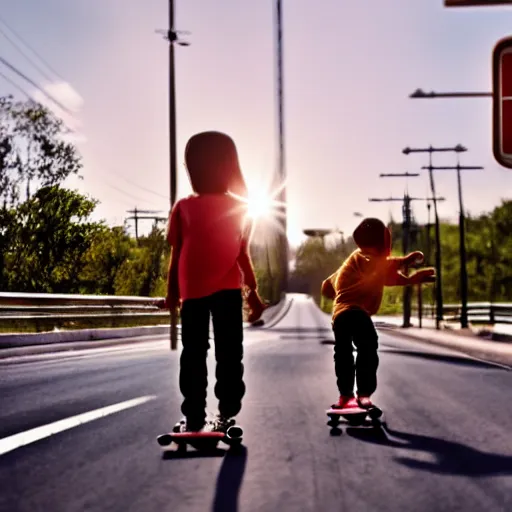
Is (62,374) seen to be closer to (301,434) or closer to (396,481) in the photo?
(301,434)

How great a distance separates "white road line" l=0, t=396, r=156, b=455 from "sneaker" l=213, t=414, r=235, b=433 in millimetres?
1006

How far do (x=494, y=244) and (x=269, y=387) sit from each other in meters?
88.5

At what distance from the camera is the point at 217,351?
479 centimetres

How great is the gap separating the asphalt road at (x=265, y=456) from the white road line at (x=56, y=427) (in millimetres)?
48

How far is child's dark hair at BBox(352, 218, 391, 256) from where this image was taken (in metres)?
5.87

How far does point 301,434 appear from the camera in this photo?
5.31m

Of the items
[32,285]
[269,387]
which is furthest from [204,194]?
[32,285]

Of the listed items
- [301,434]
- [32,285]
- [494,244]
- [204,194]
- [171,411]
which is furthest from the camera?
[494,244]

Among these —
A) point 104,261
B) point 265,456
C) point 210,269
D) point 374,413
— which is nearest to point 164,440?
point 265,456

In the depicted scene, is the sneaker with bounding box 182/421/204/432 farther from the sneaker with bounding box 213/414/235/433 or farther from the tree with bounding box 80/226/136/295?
the tree with bounding box 80/226/136/295

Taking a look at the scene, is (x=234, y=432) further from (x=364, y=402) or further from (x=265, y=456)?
(x=364, y=402)

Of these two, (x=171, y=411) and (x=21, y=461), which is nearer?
(x=21, y=461)

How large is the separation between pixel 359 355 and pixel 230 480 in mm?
2291

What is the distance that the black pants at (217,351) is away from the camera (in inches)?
184
